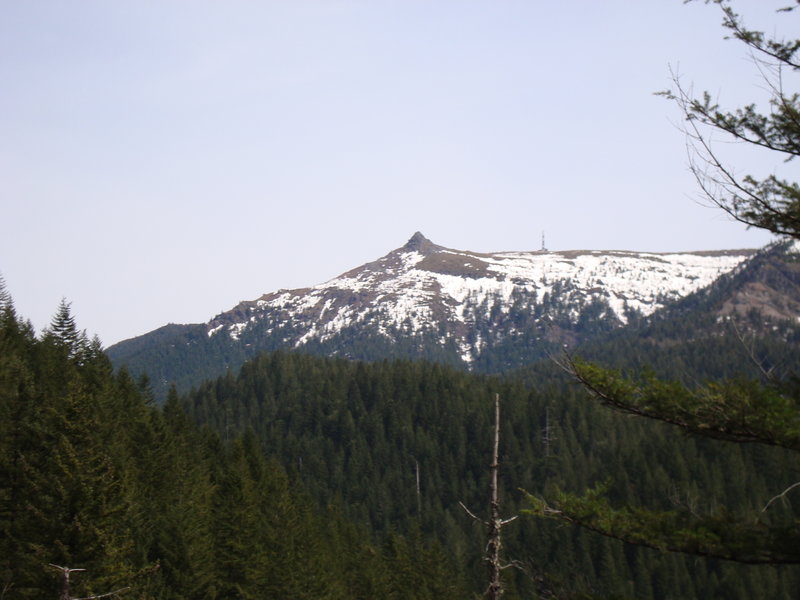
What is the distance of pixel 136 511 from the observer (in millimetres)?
33125

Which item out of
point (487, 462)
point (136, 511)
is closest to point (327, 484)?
point (487, 462)

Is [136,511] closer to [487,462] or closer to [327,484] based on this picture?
[327,484]

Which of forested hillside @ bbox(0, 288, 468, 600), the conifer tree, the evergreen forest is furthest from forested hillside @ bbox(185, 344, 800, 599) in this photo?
the conifer tree

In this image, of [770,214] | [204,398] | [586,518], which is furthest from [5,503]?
[204,398]

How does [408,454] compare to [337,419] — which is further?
[337,419]

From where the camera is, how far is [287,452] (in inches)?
6703

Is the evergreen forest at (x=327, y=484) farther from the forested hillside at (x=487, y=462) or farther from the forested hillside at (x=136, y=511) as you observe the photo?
the forested hillside at (x=487, y=462)

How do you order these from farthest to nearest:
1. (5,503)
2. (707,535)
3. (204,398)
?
1. (204,398)
2. (5,503)
3. (707,535)

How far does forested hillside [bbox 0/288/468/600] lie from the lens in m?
22.0

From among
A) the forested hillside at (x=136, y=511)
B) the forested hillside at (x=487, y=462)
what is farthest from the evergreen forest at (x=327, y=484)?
the forested hillside at (x=487, y=462)

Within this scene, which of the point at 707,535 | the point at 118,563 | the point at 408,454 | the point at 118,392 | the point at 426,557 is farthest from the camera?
the point at 408,454

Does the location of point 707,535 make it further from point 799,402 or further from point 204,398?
point 204,398

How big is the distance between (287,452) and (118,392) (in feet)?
387

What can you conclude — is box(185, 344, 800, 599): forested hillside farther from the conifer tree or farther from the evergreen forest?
the conifer tree
